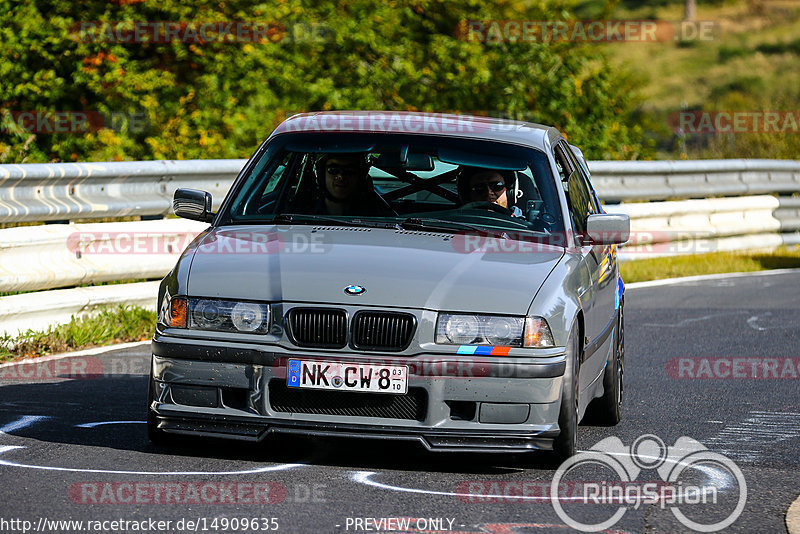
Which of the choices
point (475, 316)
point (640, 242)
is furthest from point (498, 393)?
point (640, 242)

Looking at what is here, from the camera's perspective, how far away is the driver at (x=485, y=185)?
6.95 metres

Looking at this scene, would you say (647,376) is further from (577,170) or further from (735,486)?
(735,486)

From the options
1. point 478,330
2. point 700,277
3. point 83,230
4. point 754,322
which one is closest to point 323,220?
point 478,330

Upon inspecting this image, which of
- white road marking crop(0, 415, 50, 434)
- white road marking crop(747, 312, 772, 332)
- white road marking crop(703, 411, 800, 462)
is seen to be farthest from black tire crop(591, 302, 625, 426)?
white road marking crop(747, 312, 772, 332)

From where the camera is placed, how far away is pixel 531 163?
709cm

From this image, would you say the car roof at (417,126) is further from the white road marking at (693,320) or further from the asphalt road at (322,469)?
the white road marking at (693,320)

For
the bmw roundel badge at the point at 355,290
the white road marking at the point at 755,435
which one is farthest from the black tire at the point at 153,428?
the white road marking at the point at 755,435

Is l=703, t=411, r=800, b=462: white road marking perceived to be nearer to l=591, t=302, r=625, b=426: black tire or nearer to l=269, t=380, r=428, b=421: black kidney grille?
l=591, t=302, r=625, b=426: black tire

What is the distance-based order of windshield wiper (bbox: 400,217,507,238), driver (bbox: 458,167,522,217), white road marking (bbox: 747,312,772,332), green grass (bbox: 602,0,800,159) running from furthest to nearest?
green grass (bbox: 602,0,800,159) → white road marking (bbox: 747,312,772,332) → driver (bbox: 458,167,522,217) → windshield wiper (bbox: 400,217,507,238)

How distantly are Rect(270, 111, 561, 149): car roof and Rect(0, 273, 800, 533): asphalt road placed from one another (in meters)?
1.61

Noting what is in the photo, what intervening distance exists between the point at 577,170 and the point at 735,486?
283 cm

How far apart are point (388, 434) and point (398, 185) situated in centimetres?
200

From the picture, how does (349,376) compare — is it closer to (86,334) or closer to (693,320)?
(86,334)

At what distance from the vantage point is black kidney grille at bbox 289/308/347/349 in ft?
18.8
